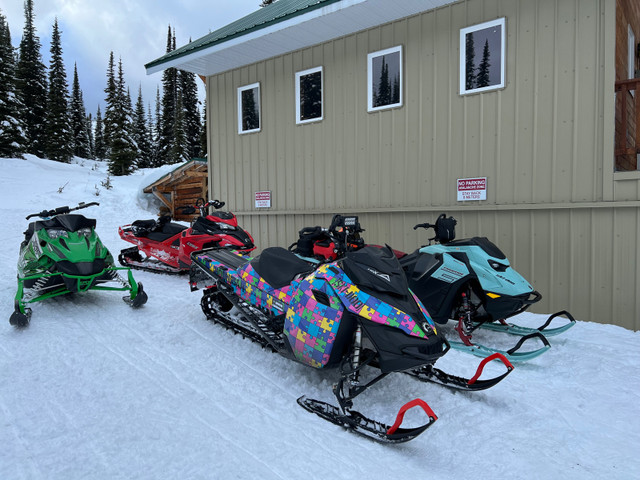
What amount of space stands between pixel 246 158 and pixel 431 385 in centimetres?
589

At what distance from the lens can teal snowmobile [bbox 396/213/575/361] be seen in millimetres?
3426

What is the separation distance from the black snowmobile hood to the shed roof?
4229 mm

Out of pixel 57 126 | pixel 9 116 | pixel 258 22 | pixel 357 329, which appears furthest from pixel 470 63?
pixel 57 126

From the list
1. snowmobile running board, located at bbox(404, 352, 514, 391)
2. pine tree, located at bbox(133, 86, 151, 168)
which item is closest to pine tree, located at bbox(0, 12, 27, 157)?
pine tree, located at bbox(133, 86, 151, 168)

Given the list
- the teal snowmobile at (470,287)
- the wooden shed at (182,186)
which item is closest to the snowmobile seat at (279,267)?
the teal snowmobile at (470,287)

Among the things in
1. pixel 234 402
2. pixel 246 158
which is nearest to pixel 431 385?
pixel 234 402

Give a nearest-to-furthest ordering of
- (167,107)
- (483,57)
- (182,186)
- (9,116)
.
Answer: (483,57)
(182,186)
(9,116)
(167,107)

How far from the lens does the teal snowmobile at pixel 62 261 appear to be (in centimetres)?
372

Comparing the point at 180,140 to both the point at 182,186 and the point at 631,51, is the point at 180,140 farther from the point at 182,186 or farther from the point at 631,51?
the point at 631,51

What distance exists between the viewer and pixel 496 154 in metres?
4.96

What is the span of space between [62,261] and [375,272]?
301 centimetres

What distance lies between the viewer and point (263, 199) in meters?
7.39

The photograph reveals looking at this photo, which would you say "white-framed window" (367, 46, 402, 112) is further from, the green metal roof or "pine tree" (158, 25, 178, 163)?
"pine tree" (158, 25, 178, 163)

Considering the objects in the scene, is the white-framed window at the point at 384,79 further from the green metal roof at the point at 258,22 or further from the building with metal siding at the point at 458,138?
the green metal roof at the point at 258,22
